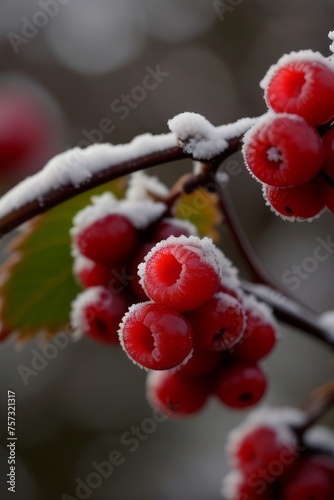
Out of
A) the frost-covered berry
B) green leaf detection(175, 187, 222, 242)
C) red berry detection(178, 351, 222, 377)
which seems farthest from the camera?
green leaf detection(175, 187, 222, 242)

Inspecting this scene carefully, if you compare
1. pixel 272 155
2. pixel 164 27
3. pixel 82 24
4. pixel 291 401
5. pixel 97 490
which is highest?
pixel 272 155

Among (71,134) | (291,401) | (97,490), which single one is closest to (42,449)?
(97,490)

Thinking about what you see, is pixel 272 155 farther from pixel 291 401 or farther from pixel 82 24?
pixel 82 24

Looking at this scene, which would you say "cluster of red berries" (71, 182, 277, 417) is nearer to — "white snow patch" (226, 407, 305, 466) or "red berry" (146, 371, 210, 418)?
"red berry" (146, 371, 210, 418)

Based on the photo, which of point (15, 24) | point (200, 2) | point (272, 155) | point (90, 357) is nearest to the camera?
point (272, 155)

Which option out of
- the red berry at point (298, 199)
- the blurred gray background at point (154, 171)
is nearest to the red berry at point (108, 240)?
the red berry at point (298, 199)

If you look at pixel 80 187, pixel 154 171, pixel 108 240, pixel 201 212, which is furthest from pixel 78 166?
pixel 154 171

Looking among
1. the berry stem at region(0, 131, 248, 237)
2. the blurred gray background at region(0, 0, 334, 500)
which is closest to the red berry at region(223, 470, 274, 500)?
the berry stem at region(0, 131, 248, 237)
